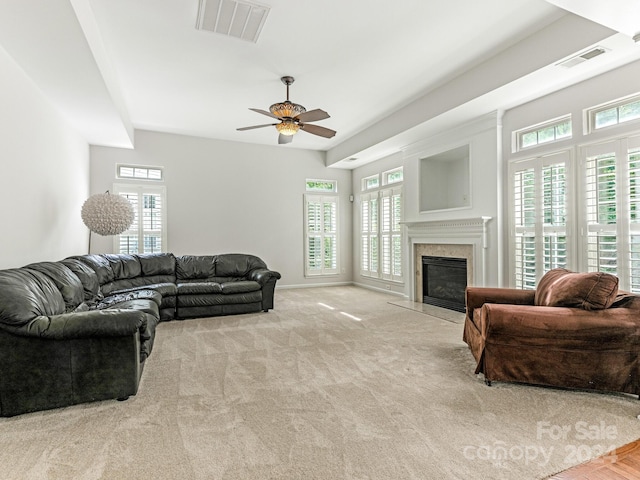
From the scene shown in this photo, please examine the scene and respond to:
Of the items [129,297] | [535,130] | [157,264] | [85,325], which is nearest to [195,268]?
[157,264]

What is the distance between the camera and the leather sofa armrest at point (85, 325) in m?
2.23

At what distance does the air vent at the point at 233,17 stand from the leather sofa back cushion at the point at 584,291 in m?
3.43

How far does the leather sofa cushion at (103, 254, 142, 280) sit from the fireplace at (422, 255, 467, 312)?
4689mm

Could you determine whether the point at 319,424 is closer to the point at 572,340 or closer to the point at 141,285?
the point at 572,340

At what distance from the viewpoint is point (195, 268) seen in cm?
566

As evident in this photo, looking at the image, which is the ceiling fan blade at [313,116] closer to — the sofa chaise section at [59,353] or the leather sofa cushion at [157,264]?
the sofa chaise section at [59,353]

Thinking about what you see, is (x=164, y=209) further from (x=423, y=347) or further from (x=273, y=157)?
(x=423, y=347)

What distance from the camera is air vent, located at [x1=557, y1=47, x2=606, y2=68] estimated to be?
314cm

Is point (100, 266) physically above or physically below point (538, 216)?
below

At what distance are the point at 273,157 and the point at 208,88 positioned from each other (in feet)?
9.72

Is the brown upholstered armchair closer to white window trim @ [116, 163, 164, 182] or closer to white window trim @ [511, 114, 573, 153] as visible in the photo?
white window trim @ [511, 114, 573, 153]

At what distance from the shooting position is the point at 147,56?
3914mm

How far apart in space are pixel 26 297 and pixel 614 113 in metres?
5.40

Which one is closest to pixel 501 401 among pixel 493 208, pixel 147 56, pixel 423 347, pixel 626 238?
pixel 423 347
